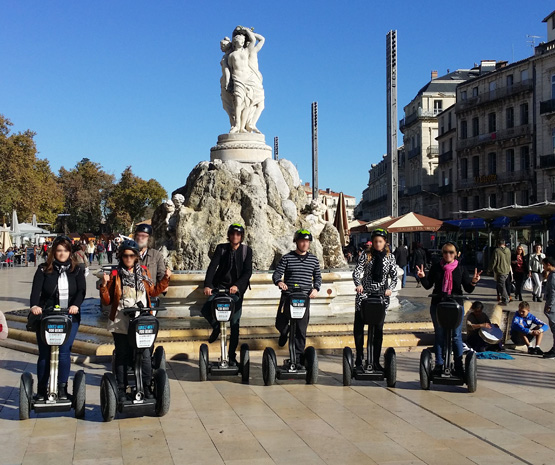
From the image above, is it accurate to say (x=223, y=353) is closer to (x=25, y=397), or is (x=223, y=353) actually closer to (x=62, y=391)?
(x=62, y=391)

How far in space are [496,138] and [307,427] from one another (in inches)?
1775

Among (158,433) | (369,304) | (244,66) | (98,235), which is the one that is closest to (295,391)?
(369,304)

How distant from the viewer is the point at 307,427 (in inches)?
219

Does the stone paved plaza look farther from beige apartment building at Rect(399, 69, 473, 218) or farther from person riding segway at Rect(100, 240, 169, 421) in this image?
beige apartment building at Rect(399, 69, 473, 218)

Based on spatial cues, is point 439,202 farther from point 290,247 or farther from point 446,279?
point 446,279

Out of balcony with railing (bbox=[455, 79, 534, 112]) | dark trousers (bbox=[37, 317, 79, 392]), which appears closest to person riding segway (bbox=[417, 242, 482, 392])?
dark trousers (bbox=[37, 317, 79, 392])

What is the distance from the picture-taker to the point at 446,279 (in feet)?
22.6

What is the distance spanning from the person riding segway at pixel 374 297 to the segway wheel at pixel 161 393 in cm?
207

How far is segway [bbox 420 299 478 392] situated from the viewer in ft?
21.8

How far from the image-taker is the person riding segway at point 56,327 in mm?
5613

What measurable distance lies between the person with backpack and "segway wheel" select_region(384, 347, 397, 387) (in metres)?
1.63

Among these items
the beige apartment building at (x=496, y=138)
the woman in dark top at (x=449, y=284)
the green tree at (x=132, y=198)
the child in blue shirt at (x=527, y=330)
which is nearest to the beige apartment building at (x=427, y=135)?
the beige apartment building at (x=496, y=138)

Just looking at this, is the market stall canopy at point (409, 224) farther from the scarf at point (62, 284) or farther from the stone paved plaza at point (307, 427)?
the scarf at point (62, 284)

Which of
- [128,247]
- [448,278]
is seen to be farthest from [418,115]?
[128,247]
